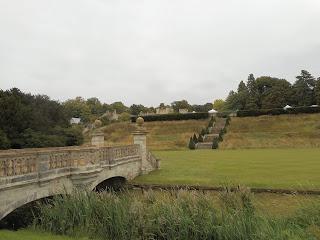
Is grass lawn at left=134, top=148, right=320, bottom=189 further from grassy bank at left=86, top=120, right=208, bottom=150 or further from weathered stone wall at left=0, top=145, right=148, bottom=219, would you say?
grassy bank at left=86, top=120, right=208, bottom=150

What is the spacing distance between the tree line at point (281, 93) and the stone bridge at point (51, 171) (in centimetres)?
6762

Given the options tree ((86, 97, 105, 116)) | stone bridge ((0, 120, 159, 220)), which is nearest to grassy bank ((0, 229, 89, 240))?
stone bridge ((0, 120, 159, 220))

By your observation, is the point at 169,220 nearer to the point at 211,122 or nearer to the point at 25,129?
the point at 25,129

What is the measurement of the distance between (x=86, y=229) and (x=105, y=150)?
7.45 m

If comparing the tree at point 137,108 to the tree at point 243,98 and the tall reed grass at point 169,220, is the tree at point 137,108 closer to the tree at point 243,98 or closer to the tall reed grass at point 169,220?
the tree at point 243,98

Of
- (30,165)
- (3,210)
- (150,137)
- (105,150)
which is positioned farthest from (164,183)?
(150,137)

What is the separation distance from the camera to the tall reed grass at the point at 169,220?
1116 centimetres

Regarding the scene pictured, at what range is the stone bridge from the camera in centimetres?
1181

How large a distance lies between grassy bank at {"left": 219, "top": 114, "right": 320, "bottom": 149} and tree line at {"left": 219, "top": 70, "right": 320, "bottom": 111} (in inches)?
849

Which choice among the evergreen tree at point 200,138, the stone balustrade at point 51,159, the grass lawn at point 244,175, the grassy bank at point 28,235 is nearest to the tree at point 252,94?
the evergreen tree at point 200,138

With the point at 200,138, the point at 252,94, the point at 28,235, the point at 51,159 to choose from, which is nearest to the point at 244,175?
the point at 51,159

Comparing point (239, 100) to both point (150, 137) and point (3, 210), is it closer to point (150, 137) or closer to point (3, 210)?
point (150, 137)

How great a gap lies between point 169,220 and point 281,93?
80.4 metres

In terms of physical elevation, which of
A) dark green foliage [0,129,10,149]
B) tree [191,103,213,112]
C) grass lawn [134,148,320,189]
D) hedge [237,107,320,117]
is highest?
tree [191,103,213,112]
